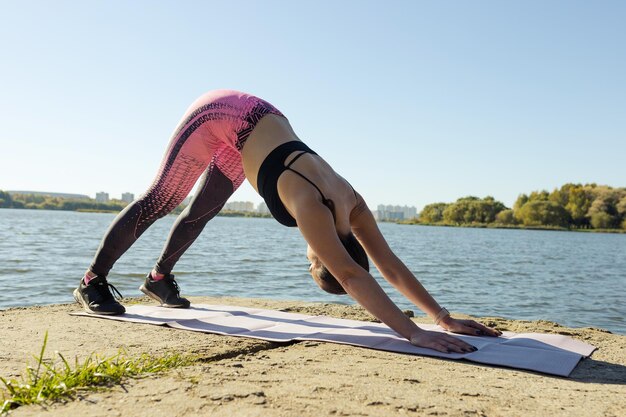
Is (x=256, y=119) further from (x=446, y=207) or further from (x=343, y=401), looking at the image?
(x=446, y=207)

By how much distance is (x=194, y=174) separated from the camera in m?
3.89

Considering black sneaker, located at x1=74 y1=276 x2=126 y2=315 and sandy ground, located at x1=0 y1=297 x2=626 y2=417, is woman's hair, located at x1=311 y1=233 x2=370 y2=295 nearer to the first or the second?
sandy ground, located at x1=0 y1=297 x2=626 y2=417

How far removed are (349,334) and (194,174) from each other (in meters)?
1.55

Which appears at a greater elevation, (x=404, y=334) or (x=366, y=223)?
(x=366, y=223)

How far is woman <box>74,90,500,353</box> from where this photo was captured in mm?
2822

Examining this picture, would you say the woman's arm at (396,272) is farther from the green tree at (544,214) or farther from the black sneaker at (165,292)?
the green tree at (544,214)

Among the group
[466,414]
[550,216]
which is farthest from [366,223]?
[550,216]

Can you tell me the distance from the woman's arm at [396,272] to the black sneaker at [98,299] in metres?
1.71

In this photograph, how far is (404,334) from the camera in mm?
2951

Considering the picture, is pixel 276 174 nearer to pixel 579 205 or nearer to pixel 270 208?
pixel 270 208

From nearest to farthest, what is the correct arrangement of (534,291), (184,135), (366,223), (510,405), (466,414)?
(466,414) < (510,405) < (366,223) < (184,135) < (534,291)

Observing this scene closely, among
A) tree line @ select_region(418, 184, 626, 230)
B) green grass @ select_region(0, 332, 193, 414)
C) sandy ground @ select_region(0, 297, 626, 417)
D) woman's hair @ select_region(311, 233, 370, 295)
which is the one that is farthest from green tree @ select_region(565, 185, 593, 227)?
green grass @ select_region(0, 332, 193, 414)

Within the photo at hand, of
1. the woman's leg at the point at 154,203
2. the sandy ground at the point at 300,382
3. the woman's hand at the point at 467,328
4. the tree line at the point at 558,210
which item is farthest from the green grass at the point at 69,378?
the tree line at the point at 558,210

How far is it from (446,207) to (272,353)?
340ft
